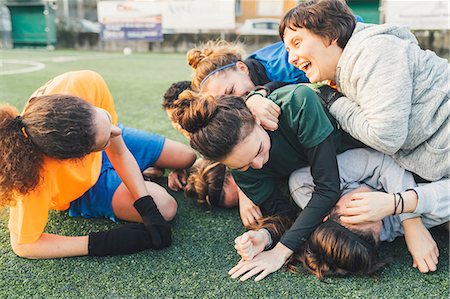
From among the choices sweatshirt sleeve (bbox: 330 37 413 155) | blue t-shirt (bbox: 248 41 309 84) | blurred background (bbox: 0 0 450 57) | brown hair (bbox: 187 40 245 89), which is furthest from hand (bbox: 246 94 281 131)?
blurred background (bbox: 0 0 450 57)

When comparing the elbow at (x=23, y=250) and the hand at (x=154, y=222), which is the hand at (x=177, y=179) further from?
the elbow at (x=23, y=250)

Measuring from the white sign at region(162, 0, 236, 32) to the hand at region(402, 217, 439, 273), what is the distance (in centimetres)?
1268

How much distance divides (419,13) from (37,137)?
458 inches

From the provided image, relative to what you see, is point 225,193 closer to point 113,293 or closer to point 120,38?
point 113,293

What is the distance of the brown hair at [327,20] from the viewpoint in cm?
172

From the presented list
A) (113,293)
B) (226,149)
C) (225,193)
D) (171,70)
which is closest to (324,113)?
(226,149)

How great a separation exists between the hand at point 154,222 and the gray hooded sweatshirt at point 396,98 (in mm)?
797

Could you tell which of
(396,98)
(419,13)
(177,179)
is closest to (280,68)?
(177,179)

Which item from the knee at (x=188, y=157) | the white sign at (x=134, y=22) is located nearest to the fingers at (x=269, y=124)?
the knee at (x=188, y=157)

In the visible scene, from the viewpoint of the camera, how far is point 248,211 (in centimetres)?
189

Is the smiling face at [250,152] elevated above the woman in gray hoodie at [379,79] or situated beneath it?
situated beneath

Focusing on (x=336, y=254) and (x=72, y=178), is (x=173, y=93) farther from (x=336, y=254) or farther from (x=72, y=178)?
(x=336, y=254)

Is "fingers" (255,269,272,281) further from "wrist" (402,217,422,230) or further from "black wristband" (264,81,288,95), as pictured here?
"black wristband" (264,81,288,95)

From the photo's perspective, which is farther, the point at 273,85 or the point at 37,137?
the point at 273,85
